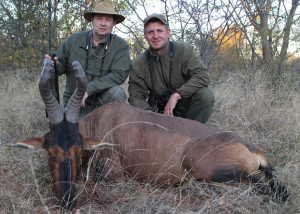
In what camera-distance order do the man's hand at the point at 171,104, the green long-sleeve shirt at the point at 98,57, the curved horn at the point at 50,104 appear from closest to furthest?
the curved horn at the point at 50,104 < the man's hand at the point at 171,104 < the green long-sleeve shirt at the point at 98,57

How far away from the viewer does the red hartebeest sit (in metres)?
3.56

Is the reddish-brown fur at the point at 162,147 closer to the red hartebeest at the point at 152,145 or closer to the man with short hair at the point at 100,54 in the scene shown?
the red hartebeest at the point at 152,145

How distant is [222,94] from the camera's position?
8.05 meters

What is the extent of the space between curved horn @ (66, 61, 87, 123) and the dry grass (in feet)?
2.56

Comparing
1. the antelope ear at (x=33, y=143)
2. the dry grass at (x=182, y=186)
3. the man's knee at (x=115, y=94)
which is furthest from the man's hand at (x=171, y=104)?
the antelope ear at (x=33, y=143)

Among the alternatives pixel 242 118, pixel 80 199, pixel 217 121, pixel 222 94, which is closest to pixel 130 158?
pixel 80 199

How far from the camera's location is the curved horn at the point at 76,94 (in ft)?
11.6

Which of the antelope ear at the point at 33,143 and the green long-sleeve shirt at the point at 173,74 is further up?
the green long-sleeve shirt at the point at 173,74

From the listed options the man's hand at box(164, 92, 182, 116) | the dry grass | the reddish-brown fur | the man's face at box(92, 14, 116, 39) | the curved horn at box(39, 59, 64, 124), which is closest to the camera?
the dry grass

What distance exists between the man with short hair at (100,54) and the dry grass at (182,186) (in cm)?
137

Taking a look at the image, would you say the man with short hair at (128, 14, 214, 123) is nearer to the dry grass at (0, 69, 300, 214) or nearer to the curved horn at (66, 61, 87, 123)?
the dry grass at (0, 69, 300, 214)

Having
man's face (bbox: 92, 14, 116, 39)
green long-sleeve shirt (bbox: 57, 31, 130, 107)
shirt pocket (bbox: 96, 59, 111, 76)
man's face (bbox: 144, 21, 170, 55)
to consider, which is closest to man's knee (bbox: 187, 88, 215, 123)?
man's face (bbox: 144, 21, 170, 55)

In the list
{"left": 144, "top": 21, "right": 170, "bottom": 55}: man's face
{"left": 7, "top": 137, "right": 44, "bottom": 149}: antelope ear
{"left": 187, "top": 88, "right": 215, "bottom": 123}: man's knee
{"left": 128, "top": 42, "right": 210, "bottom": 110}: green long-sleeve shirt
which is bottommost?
{"left": 7, "top": 137, "right": 44, "bottom": 149}: antelope ear

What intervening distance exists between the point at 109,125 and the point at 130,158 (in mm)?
542
